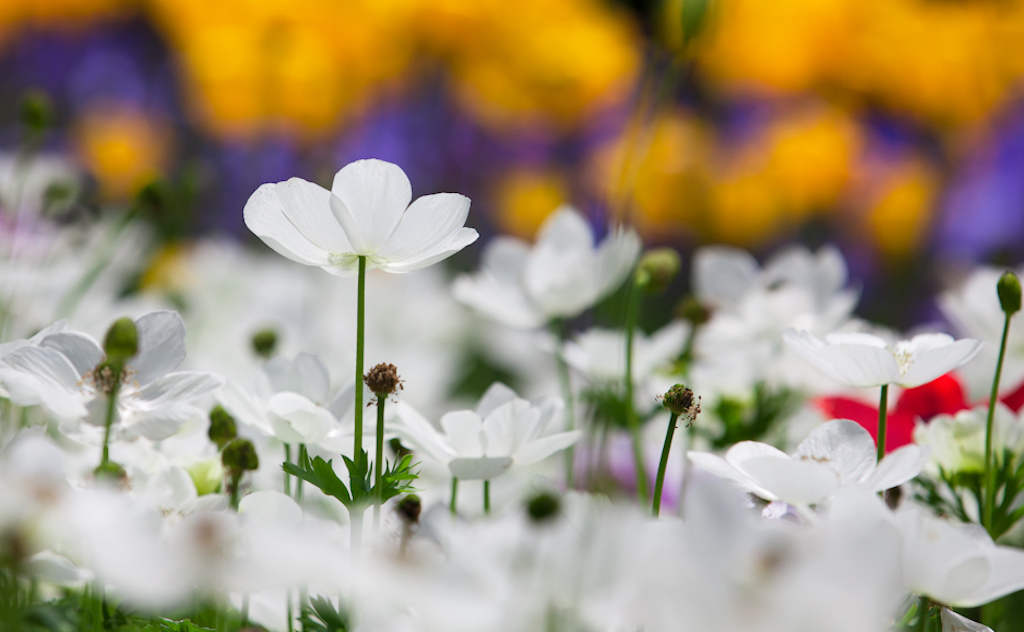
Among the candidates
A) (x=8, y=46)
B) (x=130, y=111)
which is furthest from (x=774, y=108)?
(x=8, y=46)

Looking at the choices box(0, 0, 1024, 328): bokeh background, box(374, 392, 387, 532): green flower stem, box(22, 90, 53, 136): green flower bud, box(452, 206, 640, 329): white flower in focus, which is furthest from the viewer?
box(0, 0, 1024, 328): bokeh background

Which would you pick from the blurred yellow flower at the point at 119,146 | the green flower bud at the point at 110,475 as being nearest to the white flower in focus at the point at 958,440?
the green flower bud at the point at 110,475

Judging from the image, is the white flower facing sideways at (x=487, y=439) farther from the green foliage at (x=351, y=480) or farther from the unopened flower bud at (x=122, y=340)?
the unopened flower bud at (x=122, y=340)

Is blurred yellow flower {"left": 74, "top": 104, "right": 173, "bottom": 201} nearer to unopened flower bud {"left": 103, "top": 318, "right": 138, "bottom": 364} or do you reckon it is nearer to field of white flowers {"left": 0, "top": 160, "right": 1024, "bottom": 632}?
field of white flowers {"left": 0, "top": 160, "right": 1024, "bottom": 632}

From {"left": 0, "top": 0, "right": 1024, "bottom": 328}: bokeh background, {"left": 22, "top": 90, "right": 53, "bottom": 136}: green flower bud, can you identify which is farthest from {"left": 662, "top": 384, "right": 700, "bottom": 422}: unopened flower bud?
{"left": 0, "top": 0, "right": 1024, "bottom": 328}: bokeh background

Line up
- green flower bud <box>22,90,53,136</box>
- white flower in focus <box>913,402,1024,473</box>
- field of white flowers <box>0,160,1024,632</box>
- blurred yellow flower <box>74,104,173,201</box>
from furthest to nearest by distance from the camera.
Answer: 1. blurred yellow flower <box>74,104,173,201</box>
2. green flower bud <box>22,90,53,136</box>
3. white flower in focus <box>913,402,1024,473</box>
4. field of white flowers <box>0,160,1024,632</box>

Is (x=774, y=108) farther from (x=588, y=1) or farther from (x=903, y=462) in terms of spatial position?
(x=903, y=462)
